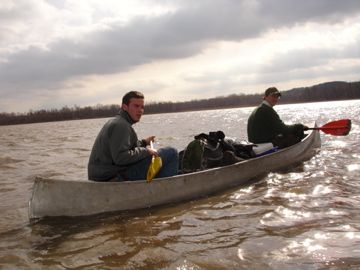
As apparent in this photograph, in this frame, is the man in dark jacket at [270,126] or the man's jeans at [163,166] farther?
the man in dark jacket at [270,126]

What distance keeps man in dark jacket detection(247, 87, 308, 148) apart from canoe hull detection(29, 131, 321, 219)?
1.63m

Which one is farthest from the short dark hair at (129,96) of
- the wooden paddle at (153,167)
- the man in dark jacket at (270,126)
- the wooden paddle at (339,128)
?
the wooden paddle at (339,128)

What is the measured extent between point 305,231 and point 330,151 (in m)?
7.40

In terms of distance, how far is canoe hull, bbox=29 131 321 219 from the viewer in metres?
5.03

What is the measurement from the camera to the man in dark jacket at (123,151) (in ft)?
16.9

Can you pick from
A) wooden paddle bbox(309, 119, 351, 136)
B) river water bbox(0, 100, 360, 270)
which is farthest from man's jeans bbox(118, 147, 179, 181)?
wooden paddle bbox(309, 119, 351, 136)

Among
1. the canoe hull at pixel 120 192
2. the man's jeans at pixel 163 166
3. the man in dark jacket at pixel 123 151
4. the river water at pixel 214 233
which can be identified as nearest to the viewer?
the river water at pixel 214 233

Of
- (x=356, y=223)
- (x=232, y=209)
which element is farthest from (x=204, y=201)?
(x=356, y=223)

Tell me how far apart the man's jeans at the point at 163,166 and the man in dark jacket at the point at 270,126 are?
3.15 m

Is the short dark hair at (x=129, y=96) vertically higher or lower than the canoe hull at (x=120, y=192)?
higher

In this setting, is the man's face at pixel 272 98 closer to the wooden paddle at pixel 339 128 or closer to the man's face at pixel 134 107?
the wooden paddle at pixel 339 128

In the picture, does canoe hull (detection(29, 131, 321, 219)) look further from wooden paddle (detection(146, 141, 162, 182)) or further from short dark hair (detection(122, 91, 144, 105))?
short dark hair (detection(122, 91, 144, 105))

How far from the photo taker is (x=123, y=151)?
517 cm

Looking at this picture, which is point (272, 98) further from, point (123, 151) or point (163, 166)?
point (123, 151)
